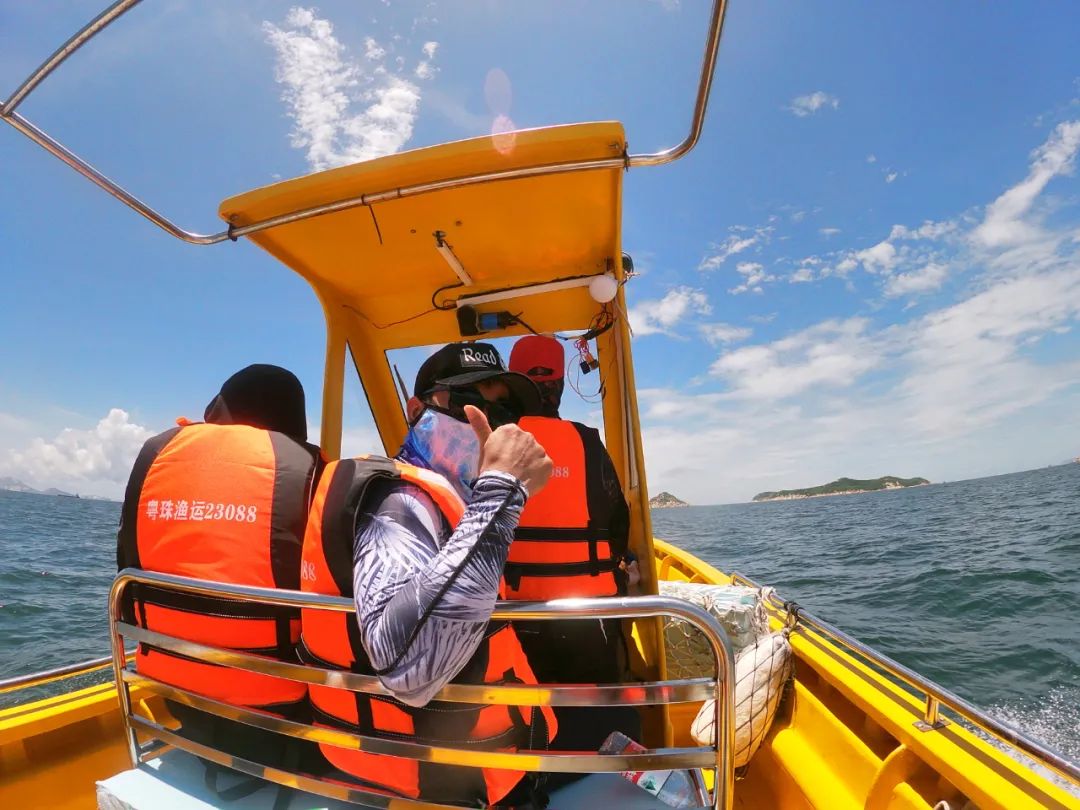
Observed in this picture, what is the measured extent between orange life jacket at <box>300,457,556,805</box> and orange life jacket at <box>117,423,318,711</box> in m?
0.23

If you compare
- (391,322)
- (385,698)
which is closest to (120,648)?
(385,698)

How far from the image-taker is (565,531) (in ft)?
6.48

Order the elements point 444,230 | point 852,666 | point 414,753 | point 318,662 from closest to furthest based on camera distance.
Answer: point 414,753
point 318,662
point 852,666
point 444,230

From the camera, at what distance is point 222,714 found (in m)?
1.43

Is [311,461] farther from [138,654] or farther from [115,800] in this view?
[115,800]

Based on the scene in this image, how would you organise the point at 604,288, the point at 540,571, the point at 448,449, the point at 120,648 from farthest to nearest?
the point at 604,288 < the point at 540,571 < the point at 120,648 < the point at 448,449

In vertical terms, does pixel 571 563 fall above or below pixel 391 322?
below

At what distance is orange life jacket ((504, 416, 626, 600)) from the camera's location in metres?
1.95

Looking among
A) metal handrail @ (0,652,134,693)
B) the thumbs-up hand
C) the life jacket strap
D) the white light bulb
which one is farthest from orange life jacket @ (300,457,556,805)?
the white light bulb

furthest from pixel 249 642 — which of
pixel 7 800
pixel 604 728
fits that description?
pixel 7 800

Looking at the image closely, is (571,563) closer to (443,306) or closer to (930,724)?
(930,724)

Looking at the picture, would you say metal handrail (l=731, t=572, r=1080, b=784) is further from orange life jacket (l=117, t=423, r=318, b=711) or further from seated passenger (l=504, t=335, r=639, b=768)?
orange life jacket (l=117, t=423, r=318, b=711)

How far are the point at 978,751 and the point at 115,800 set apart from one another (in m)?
2.58

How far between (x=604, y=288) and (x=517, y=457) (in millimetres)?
1856
